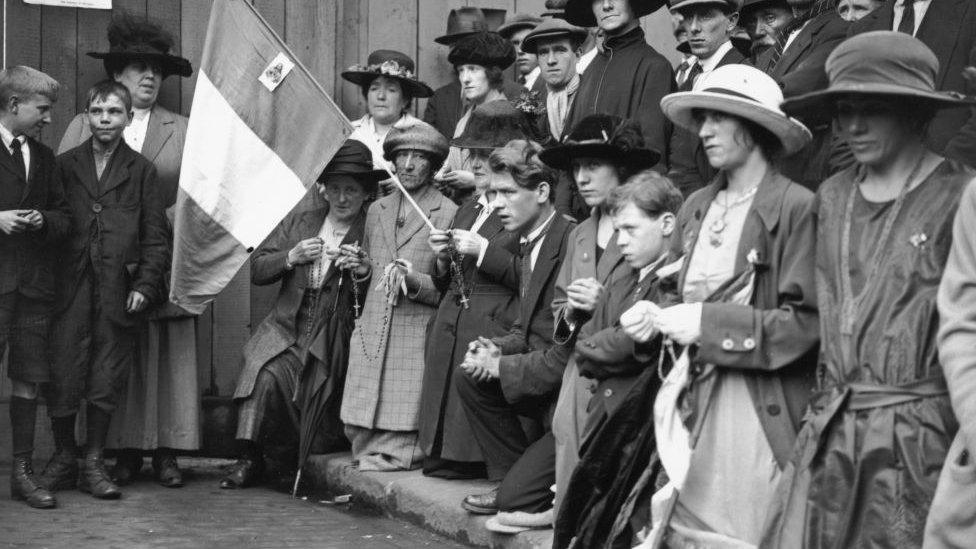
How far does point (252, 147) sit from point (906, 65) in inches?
180

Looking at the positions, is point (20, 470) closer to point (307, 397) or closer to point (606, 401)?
point (307, 397)

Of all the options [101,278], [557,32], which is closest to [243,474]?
[101,278]

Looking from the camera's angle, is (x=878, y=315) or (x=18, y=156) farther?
(x=18, y=156)

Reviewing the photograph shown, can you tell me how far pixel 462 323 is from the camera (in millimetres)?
7699

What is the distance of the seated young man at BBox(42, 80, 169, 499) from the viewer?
328 inches

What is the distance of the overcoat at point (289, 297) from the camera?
8.80m

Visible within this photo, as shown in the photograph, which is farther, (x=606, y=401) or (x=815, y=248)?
(x=606, y=401)

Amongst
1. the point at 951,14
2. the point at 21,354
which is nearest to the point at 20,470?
the point at 21,354

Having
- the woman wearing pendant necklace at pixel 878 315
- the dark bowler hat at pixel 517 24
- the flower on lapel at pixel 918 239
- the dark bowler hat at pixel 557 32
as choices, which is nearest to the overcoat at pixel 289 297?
the dark bowler hat at pixel 557 32

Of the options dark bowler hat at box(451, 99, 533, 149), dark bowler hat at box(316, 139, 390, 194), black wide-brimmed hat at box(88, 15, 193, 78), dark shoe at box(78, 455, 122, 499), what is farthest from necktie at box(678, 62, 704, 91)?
dark shoe at box(78, 455, 122, 499)

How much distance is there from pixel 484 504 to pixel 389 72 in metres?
3.55

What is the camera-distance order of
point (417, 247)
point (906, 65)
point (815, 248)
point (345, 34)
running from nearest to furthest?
1. point (906, 65)
2. point (815, 248)
3. point (417, 247)
4. point (345, 34)

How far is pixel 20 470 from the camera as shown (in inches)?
320

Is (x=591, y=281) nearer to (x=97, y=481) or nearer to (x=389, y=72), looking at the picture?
(x=97, y=481)
